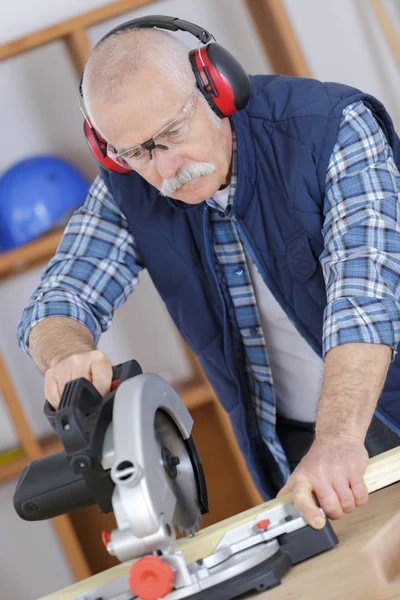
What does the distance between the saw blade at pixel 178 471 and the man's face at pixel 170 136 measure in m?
0.54

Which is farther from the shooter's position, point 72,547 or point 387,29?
point 387,29

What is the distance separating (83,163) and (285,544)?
2438 millimetres

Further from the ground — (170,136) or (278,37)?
(170,136)

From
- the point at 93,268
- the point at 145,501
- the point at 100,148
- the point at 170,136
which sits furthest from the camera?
the point at 93,268

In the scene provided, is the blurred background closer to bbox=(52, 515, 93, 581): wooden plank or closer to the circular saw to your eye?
bbox=(52, 515, 93, 581): wooden plank

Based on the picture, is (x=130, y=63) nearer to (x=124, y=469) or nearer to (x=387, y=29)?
(x=124, y=469)

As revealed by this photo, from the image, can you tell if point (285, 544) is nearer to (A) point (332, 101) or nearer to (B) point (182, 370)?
(A) point (332, 101)

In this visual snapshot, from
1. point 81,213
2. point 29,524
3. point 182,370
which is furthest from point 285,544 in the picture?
point 29,524

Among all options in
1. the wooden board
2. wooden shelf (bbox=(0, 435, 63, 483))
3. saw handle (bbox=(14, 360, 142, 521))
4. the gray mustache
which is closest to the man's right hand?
saw handle (bbox=(14, 360, 142, 521))

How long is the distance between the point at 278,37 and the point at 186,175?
5.67 feet

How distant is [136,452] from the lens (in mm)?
1058

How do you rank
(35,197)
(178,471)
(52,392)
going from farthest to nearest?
(35,197) < (52,392) < (178,471)

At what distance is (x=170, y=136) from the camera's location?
1.57 metres

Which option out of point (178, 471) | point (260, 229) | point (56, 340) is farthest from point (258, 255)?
point (178, 471)
